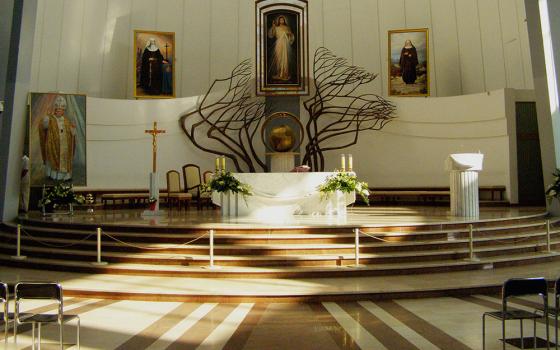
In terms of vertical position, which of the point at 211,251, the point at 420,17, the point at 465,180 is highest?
the point at 420,17

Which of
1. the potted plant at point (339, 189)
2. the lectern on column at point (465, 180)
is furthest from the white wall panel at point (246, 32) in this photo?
the lectern on column at point (465, 180)

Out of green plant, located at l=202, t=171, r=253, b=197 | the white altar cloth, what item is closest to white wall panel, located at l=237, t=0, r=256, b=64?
the white altar cloth

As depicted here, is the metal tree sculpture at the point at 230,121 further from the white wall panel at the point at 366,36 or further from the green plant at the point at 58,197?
the green plant at the point at 58,197

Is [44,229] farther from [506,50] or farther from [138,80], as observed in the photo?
[506,50]

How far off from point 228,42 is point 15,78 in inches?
278

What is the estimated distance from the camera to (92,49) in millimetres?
16000

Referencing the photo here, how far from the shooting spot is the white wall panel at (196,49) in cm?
1683

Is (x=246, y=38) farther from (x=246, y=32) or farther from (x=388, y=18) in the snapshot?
(x=388, y=18)

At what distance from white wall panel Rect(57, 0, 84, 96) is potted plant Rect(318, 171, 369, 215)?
9014 millimetres

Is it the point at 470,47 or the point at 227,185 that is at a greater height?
the point at 470,47

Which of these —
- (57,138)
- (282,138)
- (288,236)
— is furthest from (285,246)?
(57,138)

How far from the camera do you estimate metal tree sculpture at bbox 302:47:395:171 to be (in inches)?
594

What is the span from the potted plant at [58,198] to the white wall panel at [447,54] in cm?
1099

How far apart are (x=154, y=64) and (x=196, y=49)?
Result: 1.60 meters
